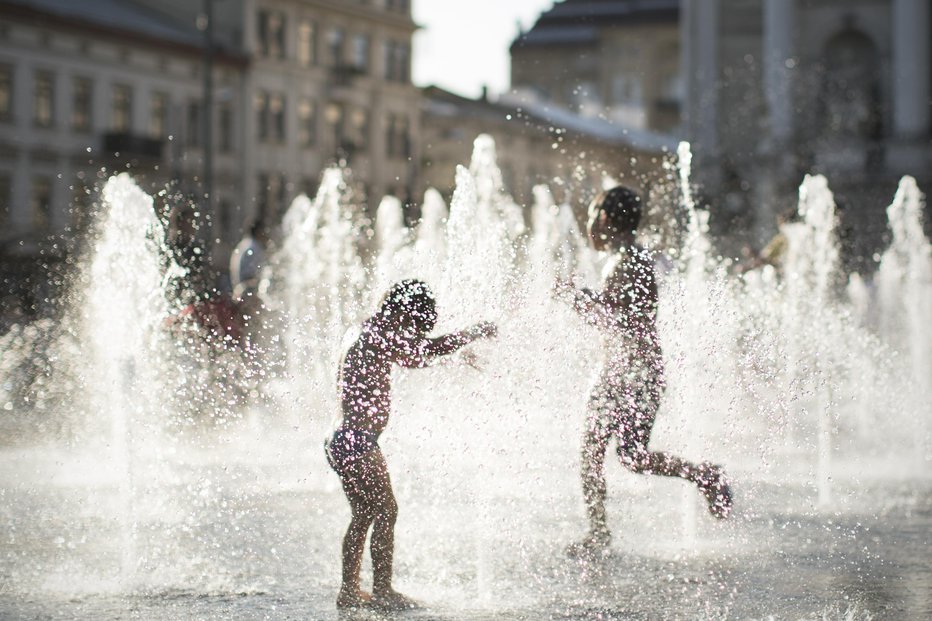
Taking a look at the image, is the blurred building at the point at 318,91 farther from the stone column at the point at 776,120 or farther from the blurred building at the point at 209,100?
the stone column at the point at 776,120

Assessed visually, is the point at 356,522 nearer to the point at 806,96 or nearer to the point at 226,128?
the point at 806,96

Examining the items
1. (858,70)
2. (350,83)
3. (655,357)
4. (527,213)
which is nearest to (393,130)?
(350,83)


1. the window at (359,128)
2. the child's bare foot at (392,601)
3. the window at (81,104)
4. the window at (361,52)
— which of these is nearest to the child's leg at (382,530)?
the child's bare foot at (392,601)

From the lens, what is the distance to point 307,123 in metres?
56.4

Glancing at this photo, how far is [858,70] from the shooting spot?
47344 mm

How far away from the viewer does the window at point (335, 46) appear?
190 ft

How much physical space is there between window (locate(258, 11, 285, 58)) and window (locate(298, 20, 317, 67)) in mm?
1196

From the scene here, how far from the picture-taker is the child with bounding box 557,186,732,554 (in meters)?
6.33

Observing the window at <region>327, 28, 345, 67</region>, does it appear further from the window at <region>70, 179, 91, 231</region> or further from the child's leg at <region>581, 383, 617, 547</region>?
the child's leg at <region>581, 383, 617, 547</region>

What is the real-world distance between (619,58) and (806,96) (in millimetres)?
33977

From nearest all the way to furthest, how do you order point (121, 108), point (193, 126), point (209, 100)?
point (209, 100)
point (121, 108)
point (193, 126)

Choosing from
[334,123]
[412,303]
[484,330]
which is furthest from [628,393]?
[334,123]

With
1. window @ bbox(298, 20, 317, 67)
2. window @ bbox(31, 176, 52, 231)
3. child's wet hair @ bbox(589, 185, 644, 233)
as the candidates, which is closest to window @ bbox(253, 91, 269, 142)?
window @ bbox(298, 20, 317, 67)

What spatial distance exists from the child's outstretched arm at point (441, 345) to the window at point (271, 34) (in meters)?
48.8
